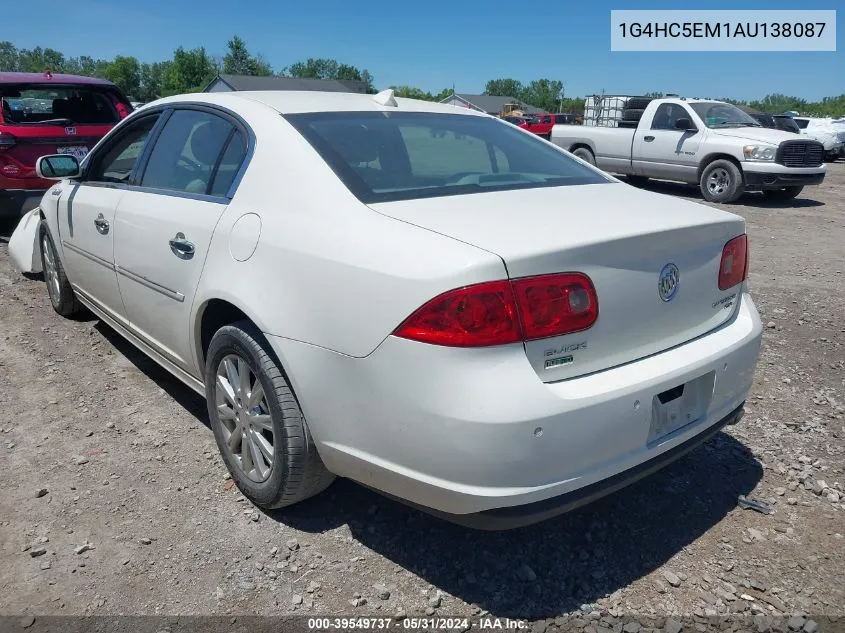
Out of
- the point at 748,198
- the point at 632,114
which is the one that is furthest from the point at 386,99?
the point at 632,114

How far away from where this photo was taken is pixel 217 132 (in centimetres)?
301

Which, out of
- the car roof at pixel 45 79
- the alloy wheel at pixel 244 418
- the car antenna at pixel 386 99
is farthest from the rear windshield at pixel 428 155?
the car roof at pixel 45 79

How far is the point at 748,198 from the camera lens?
12750 millimetres

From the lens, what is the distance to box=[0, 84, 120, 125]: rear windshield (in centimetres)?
719

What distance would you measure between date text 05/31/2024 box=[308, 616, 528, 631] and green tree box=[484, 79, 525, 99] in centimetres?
15977

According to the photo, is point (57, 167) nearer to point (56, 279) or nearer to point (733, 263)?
point (56, 279)

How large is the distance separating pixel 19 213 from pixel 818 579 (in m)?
7.69

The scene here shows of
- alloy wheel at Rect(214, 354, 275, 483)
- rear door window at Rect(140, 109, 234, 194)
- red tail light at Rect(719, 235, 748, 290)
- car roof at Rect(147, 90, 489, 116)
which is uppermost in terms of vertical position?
car roof at Rect(147, 90, 489, 116)

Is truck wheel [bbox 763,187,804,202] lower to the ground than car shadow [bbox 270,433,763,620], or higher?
lower

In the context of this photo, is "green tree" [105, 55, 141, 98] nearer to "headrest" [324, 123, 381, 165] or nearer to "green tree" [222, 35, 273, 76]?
"green tree" [222, 35, 273, 76]

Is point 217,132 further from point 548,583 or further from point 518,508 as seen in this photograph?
point 548,583

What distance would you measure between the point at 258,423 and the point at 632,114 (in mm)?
13488

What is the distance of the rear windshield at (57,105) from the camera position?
23.6 ft

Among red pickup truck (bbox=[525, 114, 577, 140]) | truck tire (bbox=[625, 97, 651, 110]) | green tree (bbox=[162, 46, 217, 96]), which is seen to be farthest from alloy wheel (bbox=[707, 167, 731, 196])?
green tree (bbox=[162, 46, 217, 96])
